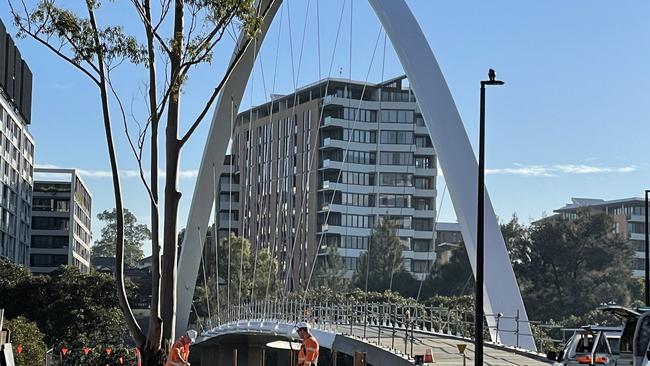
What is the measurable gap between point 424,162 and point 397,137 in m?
3.49

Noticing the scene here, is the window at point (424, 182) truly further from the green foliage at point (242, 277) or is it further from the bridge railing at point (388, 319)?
the green foliage at point (242, 277)

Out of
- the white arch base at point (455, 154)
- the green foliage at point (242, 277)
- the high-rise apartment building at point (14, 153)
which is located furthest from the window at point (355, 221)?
the white arch base at point (455, 154)

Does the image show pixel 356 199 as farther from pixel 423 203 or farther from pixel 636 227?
pixel 636 227

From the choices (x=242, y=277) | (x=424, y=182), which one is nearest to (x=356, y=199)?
(x=424, y=182)

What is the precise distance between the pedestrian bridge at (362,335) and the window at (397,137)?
12.0 meters

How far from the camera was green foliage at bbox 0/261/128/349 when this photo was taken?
70.7 m

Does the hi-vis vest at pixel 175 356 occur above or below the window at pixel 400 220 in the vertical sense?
below

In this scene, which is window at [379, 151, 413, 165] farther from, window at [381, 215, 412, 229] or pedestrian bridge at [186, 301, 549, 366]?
pedestrian bridge at [186, 301, 549, 366]

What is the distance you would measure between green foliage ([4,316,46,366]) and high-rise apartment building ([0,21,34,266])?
5078 cm

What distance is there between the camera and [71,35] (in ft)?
80.0

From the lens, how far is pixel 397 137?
→ 69.1 meters

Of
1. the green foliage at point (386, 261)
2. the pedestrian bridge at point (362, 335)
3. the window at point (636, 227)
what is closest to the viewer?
the pedestrian bridge at point (362, 335)

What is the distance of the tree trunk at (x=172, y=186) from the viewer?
2331cm

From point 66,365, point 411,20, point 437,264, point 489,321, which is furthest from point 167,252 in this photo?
point 437,264
